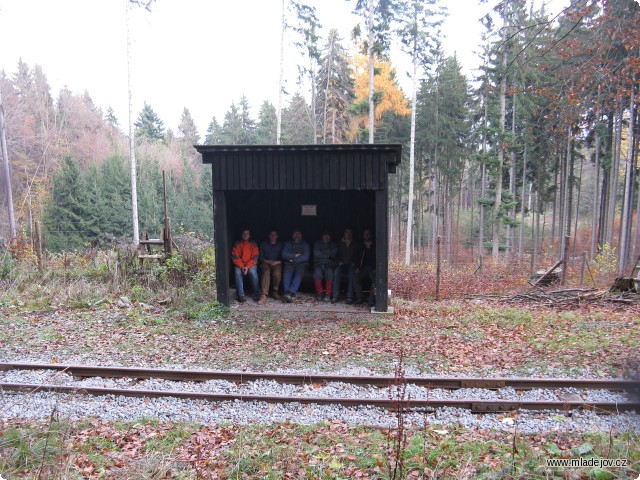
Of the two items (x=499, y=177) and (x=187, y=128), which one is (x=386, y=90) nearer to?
(x=499, y=177)

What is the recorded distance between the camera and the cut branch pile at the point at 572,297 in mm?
9711

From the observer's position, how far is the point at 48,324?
791cm

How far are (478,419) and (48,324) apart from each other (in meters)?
7.38

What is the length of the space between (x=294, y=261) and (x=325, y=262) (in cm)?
68

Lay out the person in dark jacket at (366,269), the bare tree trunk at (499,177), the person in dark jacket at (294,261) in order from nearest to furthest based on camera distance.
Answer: the person in dark jacket at (366,269) → the person in dark jacket at (294,261) → the bare tree trunk at (499,177)

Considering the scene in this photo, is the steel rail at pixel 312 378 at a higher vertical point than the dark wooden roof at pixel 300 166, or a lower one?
lower

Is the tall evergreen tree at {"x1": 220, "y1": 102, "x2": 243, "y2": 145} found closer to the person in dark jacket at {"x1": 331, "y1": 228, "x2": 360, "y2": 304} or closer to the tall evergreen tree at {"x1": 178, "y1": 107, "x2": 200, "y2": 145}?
the tall evergreen tree at {"x1": 178, "y1": 107, "x2": 200, "y2": 145}

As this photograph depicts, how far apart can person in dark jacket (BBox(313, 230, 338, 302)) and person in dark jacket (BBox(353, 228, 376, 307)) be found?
1.88ft

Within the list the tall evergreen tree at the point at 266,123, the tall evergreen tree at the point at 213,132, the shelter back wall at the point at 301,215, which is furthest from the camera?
the tall evergreen tree at the point at 213,132

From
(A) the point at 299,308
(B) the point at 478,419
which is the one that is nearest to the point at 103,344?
(A) the point at 299,308

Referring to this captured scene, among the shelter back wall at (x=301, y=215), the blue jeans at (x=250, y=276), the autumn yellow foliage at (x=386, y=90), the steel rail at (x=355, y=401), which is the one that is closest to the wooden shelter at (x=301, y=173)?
the blue jeans at (x=250, y=276)

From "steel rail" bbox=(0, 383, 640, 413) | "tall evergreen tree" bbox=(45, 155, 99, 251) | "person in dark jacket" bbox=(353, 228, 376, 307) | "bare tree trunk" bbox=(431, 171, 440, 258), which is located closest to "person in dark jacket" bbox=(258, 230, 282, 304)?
"person in dark jacket" bbox=(353, 228, 376, 307)

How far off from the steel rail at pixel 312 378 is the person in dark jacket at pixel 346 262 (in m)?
4.27

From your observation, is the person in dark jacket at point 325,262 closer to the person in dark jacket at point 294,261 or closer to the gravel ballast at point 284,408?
the person in dark jacket at point 294,261
